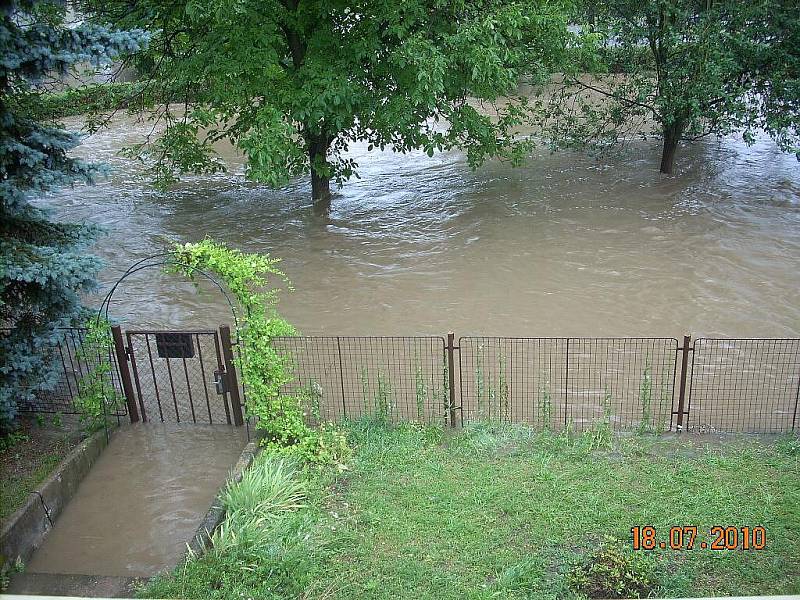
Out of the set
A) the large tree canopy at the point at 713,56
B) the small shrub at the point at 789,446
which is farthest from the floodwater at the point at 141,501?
the large tree canopy at the point at 713,56

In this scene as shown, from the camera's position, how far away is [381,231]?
1349 centimetres

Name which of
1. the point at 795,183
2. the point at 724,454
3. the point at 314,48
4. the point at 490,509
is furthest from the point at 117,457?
the point at 795,183

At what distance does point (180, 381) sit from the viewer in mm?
8789

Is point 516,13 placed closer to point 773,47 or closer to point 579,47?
point 579,47

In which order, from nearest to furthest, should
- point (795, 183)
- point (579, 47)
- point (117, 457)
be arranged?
point (117, 457), point (579, 47), point (795, 183)

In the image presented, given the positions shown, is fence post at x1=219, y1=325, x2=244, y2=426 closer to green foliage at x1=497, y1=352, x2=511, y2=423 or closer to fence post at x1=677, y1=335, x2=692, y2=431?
green foliage at x1=497, y1=352, x2=511, y2=423

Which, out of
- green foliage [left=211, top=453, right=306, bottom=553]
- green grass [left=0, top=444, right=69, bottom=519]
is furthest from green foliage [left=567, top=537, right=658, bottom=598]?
green grass [left=0, top=444, right=69, bottom=519]

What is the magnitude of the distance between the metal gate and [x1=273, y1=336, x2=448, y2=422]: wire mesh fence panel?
63 centimetres

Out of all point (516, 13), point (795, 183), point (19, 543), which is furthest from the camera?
point (795, 183)

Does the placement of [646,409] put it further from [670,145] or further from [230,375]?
[670,145]

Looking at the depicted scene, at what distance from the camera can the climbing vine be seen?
656cm

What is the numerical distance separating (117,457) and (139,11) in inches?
296

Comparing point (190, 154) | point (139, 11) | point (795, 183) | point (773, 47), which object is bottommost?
point (795, 183)

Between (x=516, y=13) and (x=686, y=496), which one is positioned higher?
(x=516, y=13)
